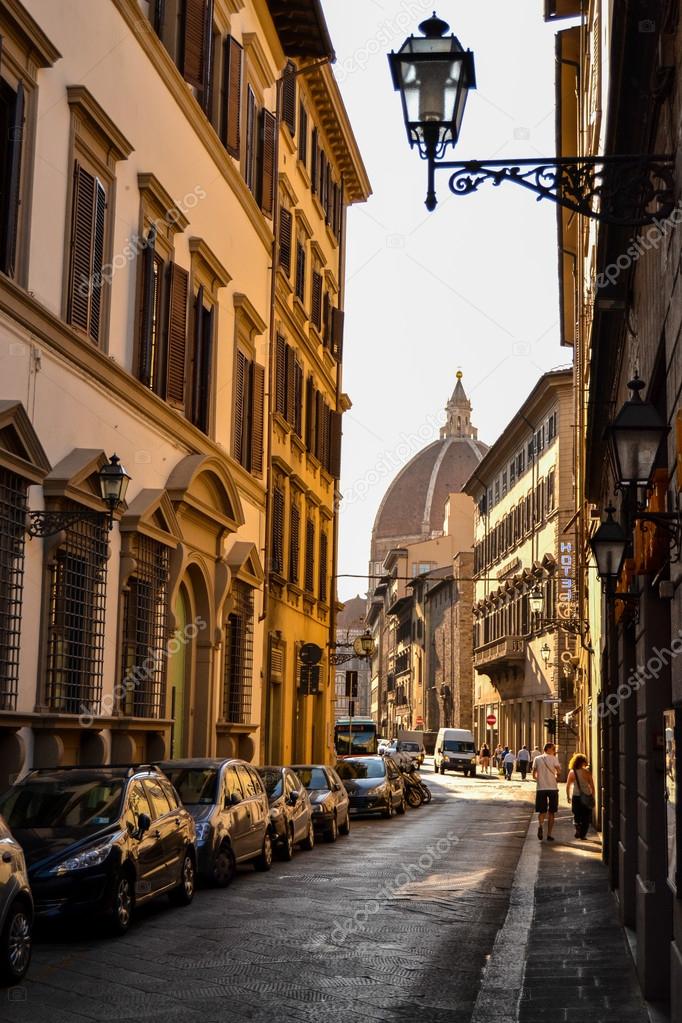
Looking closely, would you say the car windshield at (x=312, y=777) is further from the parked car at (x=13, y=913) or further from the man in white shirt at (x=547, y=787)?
the parked car at (x=13, y=913)

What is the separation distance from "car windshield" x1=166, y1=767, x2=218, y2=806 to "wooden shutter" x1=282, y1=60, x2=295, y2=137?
1906 centimetres

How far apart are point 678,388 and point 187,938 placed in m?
7.63

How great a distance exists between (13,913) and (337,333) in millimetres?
33211

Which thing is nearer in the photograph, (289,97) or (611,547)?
(611,547)

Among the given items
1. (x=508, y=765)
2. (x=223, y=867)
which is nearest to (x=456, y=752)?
(x=508, y=765)

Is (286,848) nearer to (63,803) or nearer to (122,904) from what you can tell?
(63,803)

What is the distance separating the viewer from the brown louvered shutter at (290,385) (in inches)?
1335

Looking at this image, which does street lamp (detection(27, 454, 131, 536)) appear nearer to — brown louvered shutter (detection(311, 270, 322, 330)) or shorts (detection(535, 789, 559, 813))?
shorts (detection(535, 789, 559, 813))

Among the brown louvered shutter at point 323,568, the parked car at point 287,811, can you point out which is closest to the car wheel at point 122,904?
the parked car at point 287,811

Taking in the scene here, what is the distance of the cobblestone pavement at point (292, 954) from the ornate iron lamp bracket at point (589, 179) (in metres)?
5.45

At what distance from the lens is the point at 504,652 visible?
2771 inches

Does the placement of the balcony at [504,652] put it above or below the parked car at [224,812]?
above

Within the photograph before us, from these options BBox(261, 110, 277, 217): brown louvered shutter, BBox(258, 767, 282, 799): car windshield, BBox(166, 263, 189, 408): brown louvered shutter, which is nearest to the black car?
BBox(258, 767, 282, 799): car windshield

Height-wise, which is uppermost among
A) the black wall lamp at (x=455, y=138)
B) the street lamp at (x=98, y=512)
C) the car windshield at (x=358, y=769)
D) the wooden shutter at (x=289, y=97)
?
the wooden shutter at (x=289, y=97)
